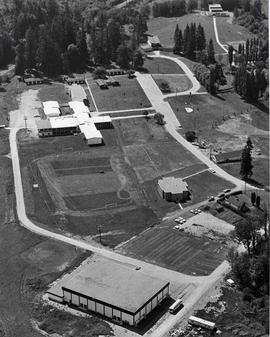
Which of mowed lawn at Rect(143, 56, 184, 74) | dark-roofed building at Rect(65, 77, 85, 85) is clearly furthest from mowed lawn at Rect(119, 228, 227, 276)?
mowed lawn at Rect(143, 56, 184, 74)

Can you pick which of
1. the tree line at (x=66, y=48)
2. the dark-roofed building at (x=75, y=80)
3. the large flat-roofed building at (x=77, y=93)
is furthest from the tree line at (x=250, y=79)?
the dark-roofed building at (x=75, y=80)

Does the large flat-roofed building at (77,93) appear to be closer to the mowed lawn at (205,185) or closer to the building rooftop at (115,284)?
the mowed lawn at (205,185)

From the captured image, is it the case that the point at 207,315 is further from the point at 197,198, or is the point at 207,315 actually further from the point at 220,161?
the point at 220,161

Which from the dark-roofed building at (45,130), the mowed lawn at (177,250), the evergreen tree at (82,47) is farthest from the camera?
the evergreen tree at (82,47)

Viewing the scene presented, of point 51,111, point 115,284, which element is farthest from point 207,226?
point 51,111

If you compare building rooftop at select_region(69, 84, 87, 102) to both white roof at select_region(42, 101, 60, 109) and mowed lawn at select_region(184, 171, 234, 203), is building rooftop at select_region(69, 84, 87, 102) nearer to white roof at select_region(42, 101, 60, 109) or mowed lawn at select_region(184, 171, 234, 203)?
white roof at select_region(42, 101, 60, 109)

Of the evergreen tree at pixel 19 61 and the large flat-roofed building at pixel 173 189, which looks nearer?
the large flat-roofed building at pixel 173 189
